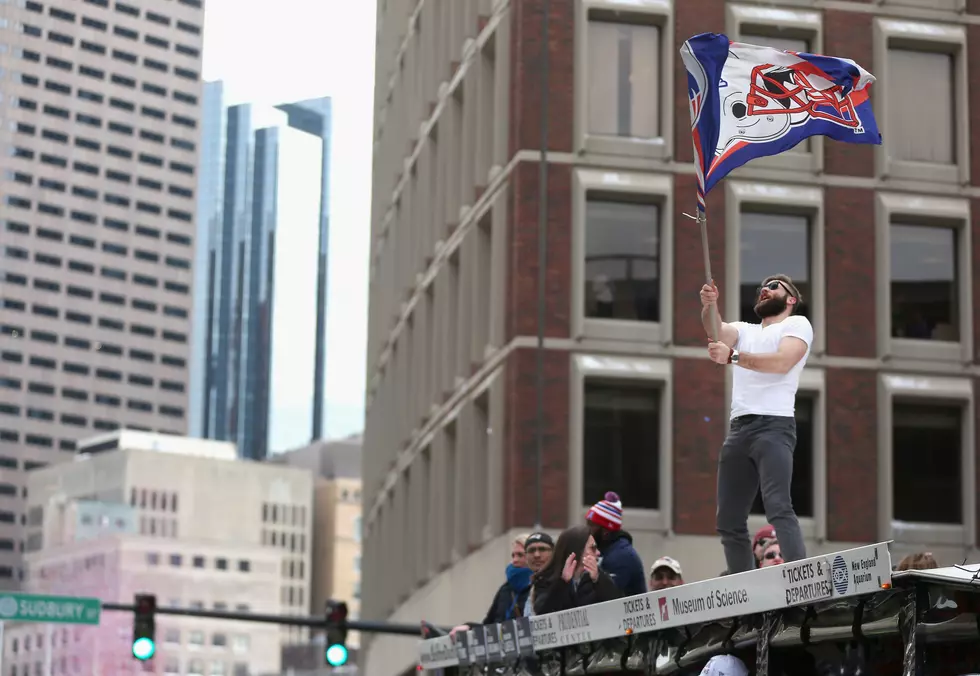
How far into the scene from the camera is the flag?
482 inches

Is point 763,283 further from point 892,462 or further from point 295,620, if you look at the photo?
point 892,462

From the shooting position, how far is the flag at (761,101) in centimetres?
1223

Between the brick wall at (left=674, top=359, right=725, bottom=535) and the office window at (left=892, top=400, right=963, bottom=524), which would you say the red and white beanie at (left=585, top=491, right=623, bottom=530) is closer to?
the brick wall at (left=674, top=359, right=725, bottom=535)

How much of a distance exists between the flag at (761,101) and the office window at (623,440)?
72.0 ft

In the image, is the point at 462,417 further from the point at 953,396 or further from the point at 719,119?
the point at 719,119

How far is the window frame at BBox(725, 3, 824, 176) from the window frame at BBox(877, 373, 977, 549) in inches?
165

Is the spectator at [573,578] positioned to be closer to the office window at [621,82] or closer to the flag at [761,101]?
the flag at [761,101]

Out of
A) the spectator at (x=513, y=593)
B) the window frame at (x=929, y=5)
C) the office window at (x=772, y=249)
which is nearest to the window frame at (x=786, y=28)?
the office window at (x=772, y=249)

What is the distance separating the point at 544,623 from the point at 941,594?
11.0 ft

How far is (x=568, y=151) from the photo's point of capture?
115 feet

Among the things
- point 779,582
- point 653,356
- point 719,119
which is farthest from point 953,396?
point 779,582

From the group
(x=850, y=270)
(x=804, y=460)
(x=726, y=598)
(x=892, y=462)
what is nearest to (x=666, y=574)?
(x=726, y=598)

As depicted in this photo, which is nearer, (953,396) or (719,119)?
(719,119)

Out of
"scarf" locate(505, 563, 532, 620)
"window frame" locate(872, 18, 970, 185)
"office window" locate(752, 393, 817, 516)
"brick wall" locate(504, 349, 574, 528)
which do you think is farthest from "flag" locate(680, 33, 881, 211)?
"window frame" locate(872, 18, 970, 185)
